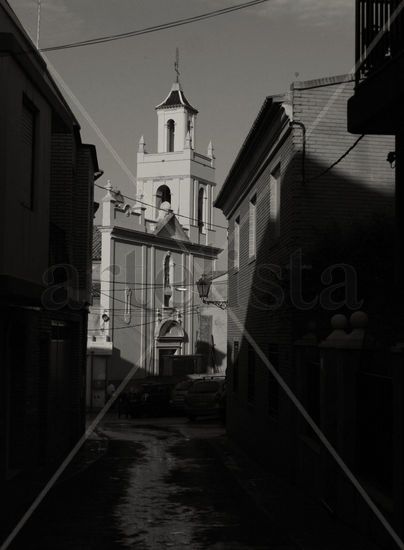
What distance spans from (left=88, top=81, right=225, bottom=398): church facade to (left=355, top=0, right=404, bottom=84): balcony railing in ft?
115

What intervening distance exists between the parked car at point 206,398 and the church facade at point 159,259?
466 inches

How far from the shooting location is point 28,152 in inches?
560

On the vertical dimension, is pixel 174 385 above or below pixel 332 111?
below

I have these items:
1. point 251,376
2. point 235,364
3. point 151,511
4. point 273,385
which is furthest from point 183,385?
point 151,511

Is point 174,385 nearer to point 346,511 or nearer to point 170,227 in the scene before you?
point 170,227

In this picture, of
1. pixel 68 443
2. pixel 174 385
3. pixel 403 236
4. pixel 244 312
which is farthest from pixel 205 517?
pixel 174 385

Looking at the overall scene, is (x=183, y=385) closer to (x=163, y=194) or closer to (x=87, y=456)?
(x=87, y=456)

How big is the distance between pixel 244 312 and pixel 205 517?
1116cm

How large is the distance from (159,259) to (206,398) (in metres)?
20.1

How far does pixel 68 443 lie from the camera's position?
2066 centimetres

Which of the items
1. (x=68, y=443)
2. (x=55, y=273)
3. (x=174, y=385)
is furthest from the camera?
(x=174, y=385)

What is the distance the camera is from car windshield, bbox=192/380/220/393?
109ft

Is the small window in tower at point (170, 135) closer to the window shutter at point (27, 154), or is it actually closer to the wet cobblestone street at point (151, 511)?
Result: the wet cobblestone street at point (151, 511)

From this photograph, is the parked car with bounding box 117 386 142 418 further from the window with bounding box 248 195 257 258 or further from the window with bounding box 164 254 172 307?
the window with bounding box 248 195 257 258
